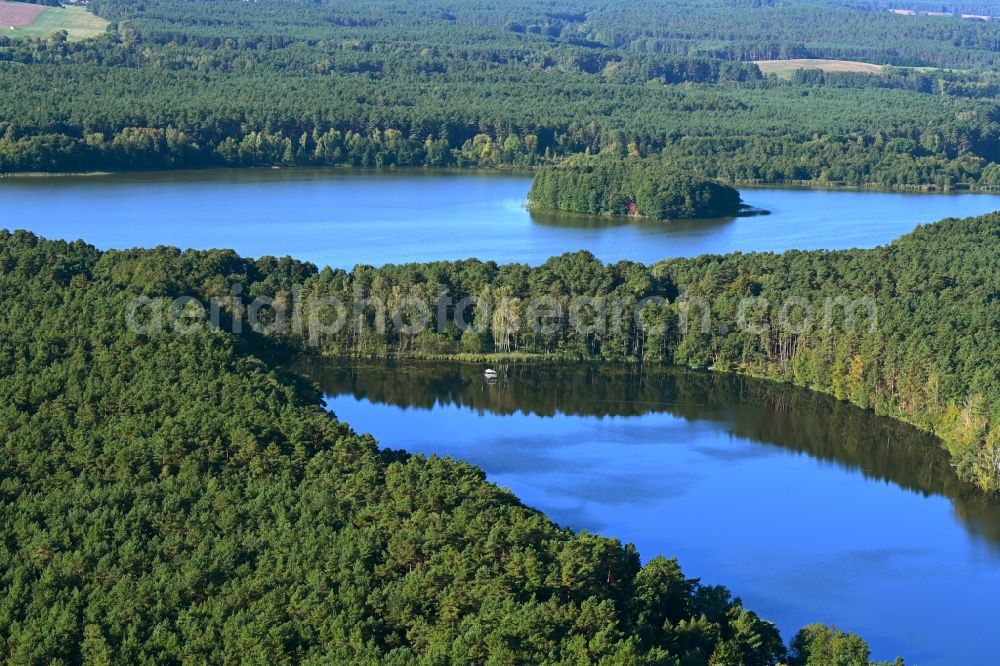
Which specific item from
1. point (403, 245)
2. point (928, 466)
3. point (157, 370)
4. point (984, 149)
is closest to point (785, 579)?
point (928, 466)

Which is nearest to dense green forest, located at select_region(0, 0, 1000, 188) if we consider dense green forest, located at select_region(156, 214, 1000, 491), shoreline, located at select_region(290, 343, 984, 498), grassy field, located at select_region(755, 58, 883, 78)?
grassy field, located at select_region(755, 58, 883, 78)

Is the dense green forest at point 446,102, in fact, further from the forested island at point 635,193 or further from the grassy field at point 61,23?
the forested island at point 635,193

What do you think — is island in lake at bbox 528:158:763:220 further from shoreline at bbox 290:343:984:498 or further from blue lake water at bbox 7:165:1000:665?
shoreline at bbox 290:343:984:498

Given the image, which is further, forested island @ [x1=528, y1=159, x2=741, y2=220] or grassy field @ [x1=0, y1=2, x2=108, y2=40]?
grassy field @ [x1=0, y1=2, x2=108, y2=40]

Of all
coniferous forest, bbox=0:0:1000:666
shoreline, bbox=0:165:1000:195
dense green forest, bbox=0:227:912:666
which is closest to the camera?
dense green forest, bbox=0:227:912:666

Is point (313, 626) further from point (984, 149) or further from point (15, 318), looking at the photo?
point (984, 149)

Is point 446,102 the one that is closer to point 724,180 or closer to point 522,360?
point 724,180

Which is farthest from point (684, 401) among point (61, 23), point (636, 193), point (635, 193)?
point (61, 23)
